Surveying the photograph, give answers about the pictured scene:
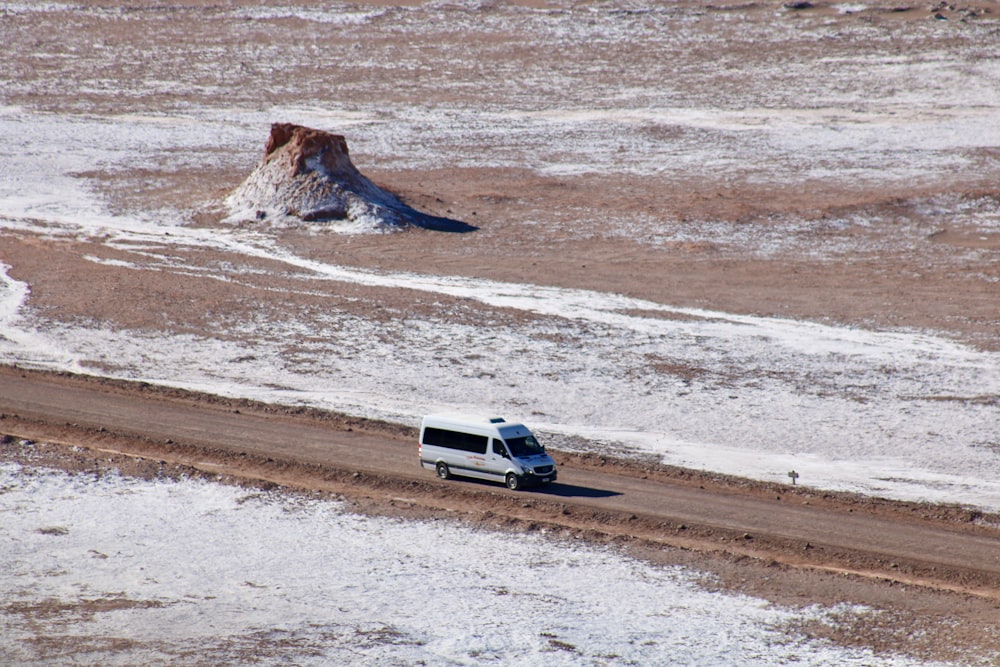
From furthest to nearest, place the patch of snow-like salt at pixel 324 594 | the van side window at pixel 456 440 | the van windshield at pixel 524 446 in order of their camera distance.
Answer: the van side window at pixel 456 440, the van windshield at pixel 524 446, the patch of snow-like salt at pixel 324 594

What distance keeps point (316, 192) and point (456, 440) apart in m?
31.7

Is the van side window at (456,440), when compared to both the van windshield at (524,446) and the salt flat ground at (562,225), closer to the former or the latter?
the van windshield at (524,446)

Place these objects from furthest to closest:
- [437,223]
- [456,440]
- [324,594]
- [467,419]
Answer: [437,223]
[467,419]
[456,440]
[324,594]

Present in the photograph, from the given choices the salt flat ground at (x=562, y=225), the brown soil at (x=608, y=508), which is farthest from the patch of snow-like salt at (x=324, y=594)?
the salt flat ground at (x=562, y=225)

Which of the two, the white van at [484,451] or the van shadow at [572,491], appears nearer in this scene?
the van shadow at [572,491]

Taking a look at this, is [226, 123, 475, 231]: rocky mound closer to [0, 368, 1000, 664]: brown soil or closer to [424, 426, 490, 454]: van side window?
[0, 368, 1000, 664]: brown soil

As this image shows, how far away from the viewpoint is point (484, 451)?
89.4 feet

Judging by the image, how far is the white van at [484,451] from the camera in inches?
1057

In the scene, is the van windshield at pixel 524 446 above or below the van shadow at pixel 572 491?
above

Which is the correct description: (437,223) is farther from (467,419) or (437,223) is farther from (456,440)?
(456,440)

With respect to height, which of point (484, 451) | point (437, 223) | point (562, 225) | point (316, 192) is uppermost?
point (316, 192)

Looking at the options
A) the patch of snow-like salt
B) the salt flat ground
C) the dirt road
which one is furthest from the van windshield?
the salt flat ground

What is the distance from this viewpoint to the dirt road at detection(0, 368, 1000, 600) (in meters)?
23.8

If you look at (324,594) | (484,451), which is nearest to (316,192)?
(484,451)
